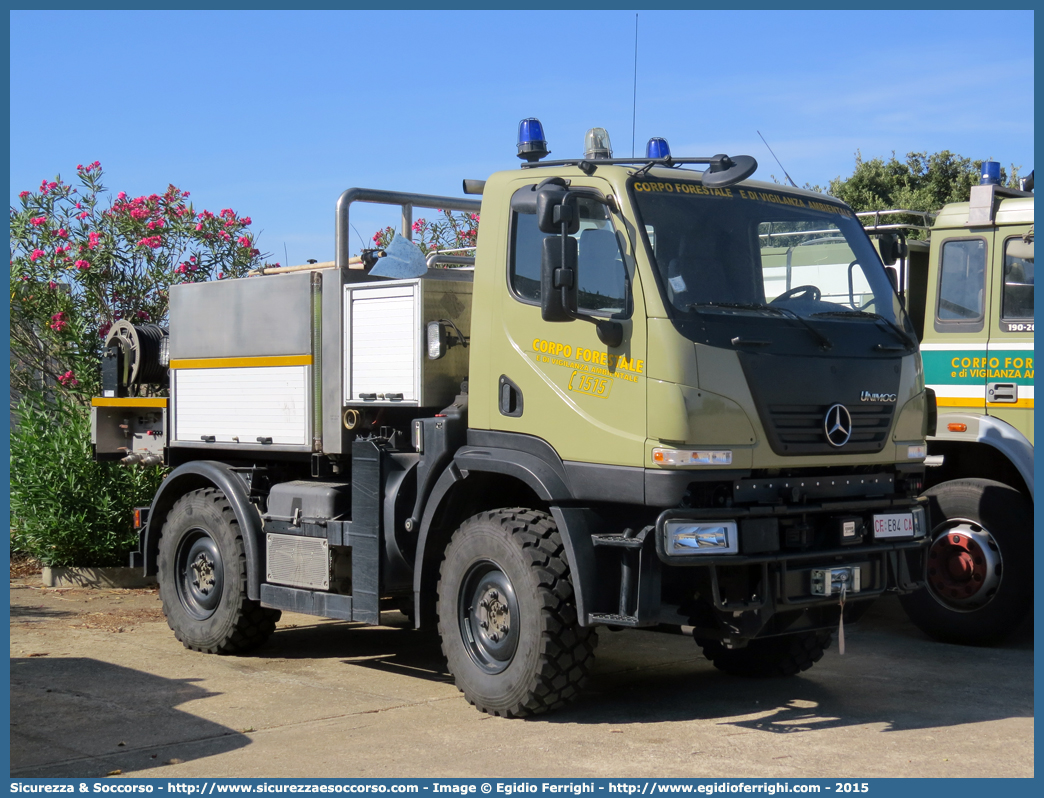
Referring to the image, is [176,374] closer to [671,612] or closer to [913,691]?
[671,612]

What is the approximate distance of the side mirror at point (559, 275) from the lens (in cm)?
628

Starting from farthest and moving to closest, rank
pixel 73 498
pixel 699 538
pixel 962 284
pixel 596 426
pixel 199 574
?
1. pixel 73 498
2. pixel 199 574
3. pixel 962 284
4. pixel 596 426
5. pixel 699 538

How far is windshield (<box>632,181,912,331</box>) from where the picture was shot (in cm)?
652

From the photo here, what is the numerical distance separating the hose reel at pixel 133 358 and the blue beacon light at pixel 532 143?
380cm

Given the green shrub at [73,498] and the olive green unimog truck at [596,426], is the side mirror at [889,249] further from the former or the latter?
the green shrub at [73,498]

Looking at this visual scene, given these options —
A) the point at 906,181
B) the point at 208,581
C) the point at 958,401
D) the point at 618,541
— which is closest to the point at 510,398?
the point at 618,541

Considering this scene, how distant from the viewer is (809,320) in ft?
21.9

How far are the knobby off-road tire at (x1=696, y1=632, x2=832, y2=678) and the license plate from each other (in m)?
1.01

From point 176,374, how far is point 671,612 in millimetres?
4712

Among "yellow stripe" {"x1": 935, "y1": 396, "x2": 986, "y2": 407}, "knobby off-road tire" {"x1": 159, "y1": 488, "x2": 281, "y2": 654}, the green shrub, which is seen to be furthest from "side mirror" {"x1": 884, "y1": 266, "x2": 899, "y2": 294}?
the green shrub

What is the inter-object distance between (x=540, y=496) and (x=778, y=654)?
7.26 ft

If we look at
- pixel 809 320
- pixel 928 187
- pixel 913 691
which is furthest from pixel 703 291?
pixel 928 187

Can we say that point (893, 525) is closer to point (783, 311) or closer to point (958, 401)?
point (783, 311)

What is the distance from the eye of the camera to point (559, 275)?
6.27 m
